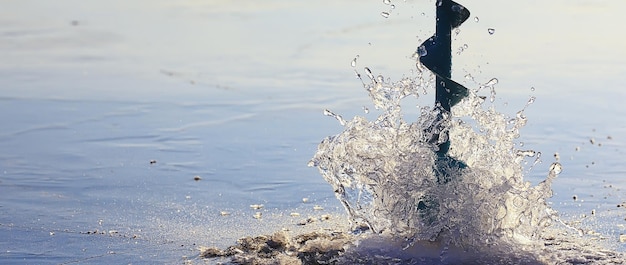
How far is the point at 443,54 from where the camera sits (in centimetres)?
336

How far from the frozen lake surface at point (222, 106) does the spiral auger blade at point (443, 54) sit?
1.25 ft

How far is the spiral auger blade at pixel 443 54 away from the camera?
11.0ft

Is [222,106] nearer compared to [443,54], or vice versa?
[443,54]

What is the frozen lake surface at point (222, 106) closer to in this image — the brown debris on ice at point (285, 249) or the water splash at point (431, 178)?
the brown debris on ice at point (285, 249)

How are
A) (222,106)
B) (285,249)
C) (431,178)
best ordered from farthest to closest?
(222,106) → (285,249) → (431,178)

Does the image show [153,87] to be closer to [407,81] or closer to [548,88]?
[548,88]

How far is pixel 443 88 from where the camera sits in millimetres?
3412

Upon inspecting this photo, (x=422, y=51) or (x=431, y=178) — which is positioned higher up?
(x=422, y=51)

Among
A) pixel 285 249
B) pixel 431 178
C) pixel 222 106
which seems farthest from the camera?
pixel 222 106

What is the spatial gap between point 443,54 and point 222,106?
3159mm

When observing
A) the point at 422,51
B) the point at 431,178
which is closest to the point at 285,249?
the point at 431,178

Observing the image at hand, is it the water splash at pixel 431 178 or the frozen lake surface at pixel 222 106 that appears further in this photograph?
the frozen lake surface at pixel 222 106

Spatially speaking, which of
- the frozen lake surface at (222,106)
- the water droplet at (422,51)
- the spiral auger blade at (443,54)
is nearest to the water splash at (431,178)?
the spiral auger blade at (443,54)

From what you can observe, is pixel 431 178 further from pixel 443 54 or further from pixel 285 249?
pixel 285 249
